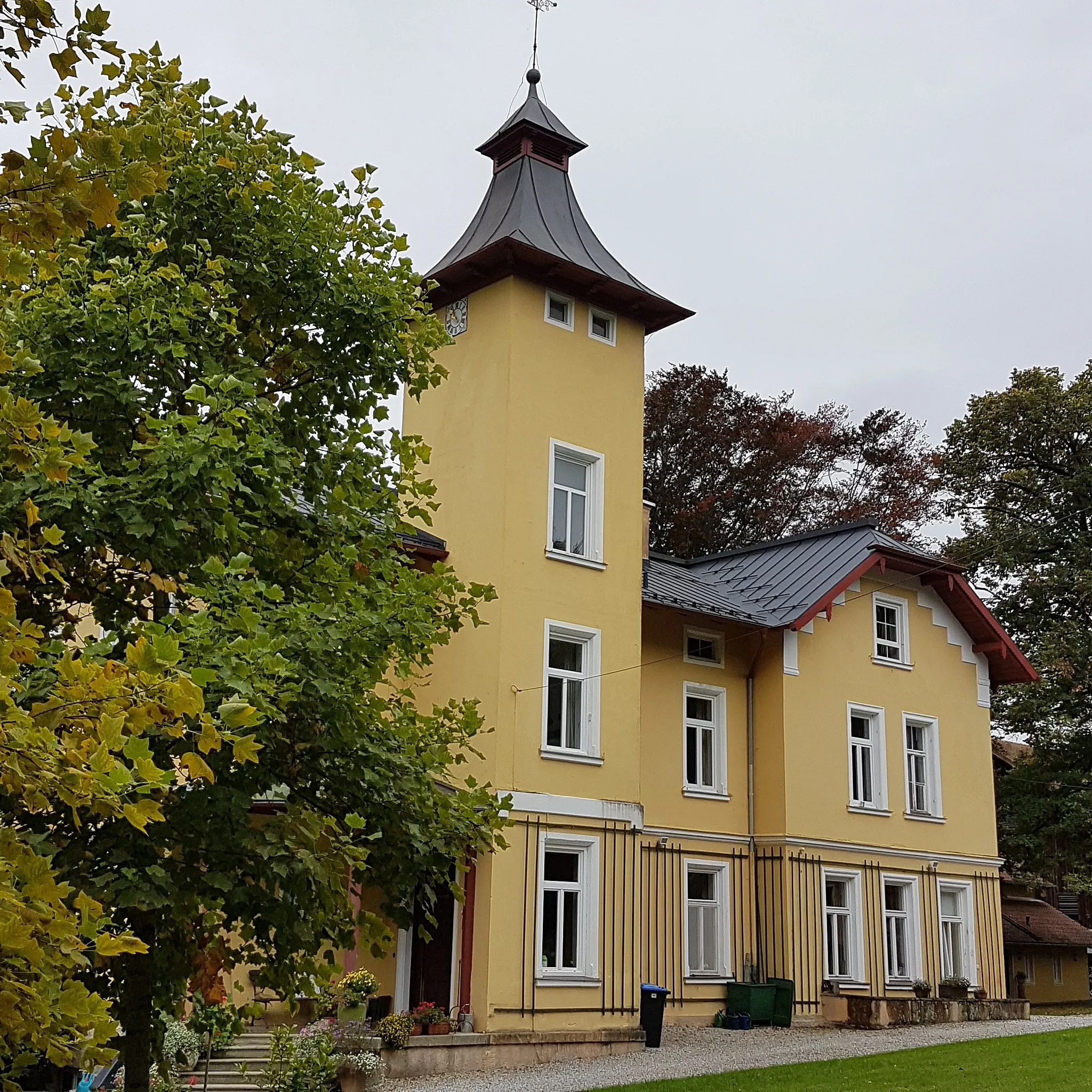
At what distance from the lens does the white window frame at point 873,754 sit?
70.1 ft

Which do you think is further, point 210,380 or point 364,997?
point 364,997

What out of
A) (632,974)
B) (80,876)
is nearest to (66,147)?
(80,876)

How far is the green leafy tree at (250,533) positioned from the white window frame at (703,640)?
1199 centimetres

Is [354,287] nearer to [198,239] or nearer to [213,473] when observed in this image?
[198,239]

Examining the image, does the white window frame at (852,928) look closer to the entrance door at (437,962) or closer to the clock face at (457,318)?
the entrance door at (437,962)

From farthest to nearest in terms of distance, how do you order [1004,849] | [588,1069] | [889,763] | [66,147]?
[1004,849] → [889,763] → [588,1069] → [66,147]

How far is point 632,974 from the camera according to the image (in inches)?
686

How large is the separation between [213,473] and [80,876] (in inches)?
82.3

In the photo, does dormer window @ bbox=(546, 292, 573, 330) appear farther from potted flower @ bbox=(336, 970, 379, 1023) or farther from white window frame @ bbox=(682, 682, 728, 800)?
potted flower @ bbox=(336, 970, 379, 1023)

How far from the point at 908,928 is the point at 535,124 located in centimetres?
1454

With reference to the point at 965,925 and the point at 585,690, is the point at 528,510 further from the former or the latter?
the point at 965,925

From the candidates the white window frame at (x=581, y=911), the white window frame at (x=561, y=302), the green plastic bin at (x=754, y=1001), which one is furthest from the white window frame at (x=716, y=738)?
the white window frame at (x=561, y=302)

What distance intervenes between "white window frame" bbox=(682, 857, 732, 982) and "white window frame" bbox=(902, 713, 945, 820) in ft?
13.9

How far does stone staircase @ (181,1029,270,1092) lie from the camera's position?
13.2m
